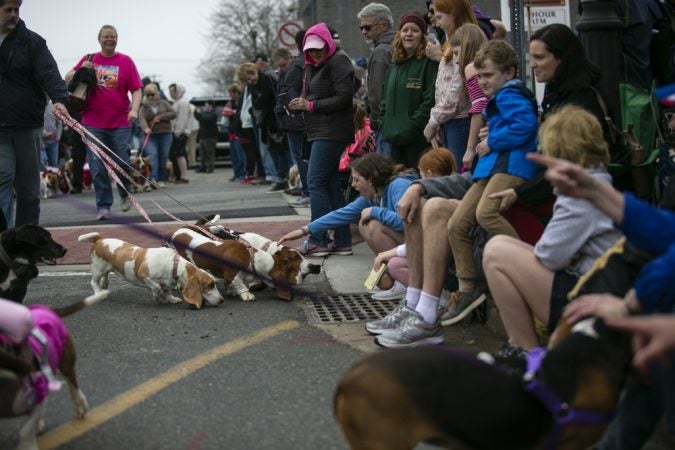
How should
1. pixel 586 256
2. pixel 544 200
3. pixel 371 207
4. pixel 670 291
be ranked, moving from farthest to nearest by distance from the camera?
pixel 371 207
pixel 544 200
pixel 586 256
pixel 670 291

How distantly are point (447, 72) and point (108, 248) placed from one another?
2.83 meters

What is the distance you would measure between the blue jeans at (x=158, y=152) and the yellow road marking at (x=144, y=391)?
12635 millimetres

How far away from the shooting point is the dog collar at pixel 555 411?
2.63 metres

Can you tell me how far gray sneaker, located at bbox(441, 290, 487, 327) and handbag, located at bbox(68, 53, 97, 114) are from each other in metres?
6.51

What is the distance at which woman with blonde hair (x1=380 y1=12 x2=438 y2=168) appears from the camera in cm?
688

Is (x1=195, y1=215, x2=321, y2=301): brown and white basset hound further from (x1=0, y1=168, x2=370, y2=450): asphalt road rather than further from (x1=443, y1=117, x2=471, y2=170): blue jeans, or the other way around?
(x1=443, y1=117, x2=471, y2=170): blue jeans

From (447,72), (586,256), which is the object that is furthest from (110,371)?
(447,72)

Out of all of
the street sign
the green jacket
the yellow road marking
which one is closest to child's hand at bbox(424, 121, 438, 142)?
the green jacket

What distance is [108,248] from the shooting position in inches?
251

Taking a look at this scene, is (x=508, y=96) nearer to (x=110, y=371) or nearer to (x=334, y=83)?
(x=110, y=371)

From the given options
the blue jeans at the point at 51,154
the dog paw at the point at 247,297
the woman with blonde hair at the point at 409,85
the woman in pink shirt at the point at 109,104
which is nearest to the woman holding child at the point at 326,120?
the woman with blonde hair at the point at 409,85

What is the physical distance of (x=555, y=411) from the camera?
2.64 m

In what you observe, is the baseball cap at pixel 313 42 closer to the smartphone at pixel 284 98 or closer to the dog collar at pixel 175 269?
the dog collar at pixel 175 269

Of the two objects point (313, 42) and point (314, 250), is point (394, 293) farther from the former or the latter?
point (313, 42)
